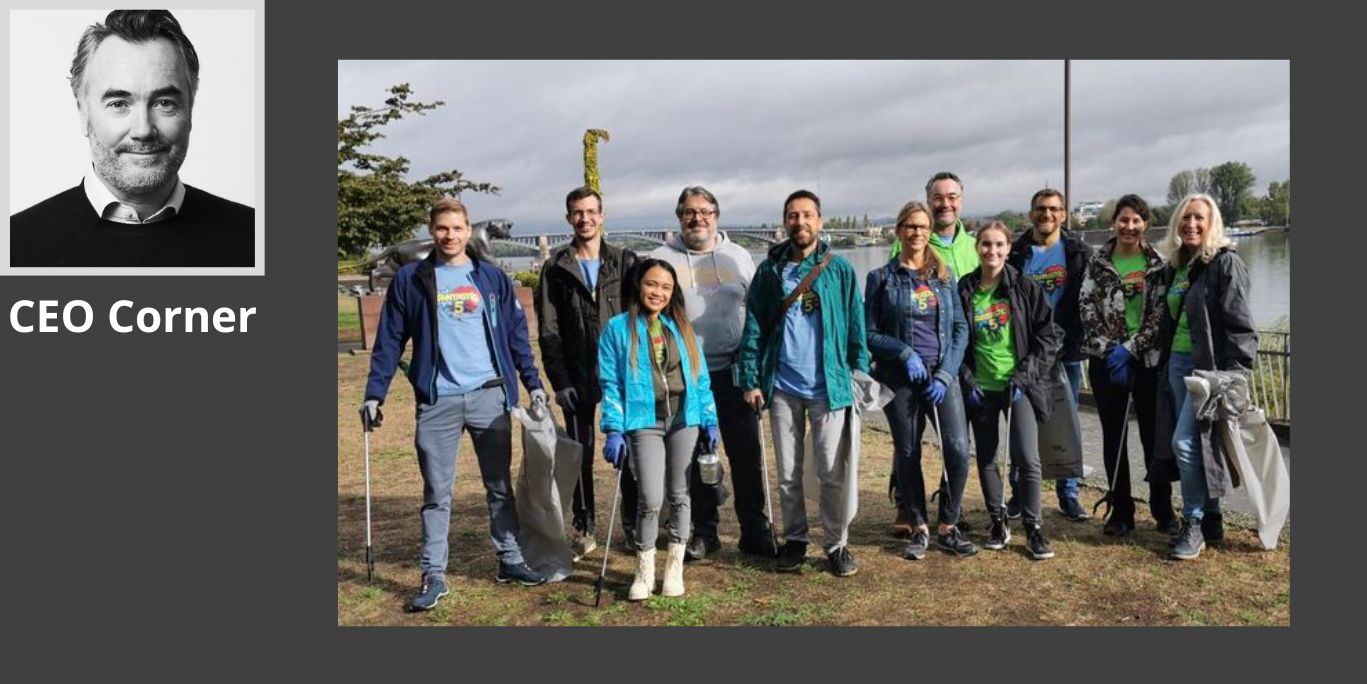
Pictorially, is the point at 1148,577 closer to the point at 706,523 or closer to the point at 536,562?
the point at 706,523

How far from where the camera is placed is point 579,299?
501cm

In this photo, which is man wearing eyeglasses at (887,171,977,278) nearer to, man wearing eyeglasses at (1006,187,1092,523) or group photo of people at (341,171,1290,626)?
group photo of people at (341,171,1290,626)

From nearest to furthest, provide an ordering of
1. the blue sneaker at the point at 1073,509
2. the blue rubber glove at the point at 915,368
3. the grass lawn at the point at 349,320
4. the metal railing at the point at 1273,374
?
the blue rubber glove at the point at 915,368 < the blue sneaker at the point at 1073,509 < the metal railing at the point at 1273,374 < the grass lawn at the point at 349,320

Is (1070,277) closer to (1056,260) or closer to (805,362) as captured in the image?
(1056,260)

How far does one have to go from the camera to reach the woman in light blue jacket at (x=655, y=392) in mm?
4566

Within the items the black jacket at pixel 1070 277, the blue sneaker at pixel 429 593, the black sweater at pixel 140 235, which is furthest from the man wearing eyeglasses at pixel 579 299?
the black jacket at pixel 1070 277

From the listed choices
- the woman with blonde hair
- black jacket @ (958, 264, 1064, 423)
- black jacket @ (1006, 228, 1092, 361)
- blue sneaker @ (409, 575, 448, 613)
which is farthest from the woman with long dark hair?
blue sneaker @ (409, 575, 448, 613)

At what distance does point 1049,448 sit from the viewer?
5719 millimetres

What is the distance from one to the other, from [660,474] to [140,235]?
10.7 feet

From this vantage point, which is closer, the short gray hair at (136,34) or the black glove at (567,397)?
the black glove at (567,397)

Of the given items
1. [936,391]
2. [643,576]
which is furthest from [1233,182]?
[643,576]

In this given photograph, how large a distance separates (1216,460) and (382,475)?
5.64 meters

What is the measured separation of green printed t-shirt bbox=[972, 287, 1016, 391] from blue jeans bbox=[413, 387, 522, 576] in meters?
2.34

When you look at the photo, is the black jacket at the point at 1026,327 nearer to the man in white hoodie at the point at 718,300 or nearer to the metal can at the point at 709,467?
the man in white hoodie at the point at 718,300
